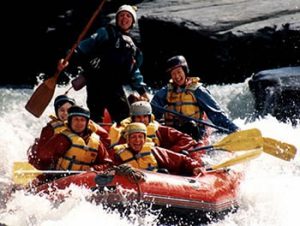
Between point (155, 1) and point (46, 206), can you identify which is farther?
point (155, 1)

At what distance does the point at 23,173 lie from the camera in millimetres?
6875

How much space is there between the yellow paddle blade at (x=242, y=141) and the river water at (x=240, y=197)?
0.36m

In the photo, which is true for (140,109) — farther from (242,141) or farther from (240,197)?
(240,197)

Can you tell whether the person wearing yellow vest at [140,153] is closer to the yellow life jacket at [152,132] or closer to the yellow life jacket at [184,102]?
the yellow life jacket at [152,132]

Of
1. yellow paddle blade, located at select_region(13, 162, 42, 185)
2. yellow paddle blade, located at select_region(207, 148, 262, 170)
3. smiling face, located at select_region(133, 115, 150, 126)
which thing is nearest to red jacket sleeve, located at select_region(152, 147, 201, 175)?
yellow paddle blade, located at select_region(207, 148, 262, 170)

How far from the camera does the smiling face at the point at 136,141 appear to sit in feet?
23.5

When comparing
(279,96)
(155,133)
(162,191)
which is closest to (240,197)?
(155,133)

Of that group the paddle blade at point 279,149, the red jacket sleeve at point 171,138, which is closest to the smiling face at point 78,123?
the red jacket sleeve at point 171,138

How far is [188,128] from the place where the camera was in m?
8.75

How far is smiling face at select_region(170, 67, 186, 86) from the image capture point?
8.77 metres

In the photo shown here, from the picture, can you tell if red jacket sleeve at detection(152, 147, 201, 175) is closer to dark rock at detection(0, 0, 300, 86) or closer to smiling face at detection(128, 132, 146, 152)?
smiling face at detection(128, 132, 146, 152)

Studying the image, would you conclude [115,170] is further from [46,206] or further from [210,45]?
[210,45]

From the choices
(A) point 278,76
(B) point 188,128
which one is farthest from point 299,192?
(A) point 278,76

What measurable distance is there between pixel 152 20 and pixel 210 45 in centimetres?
151
